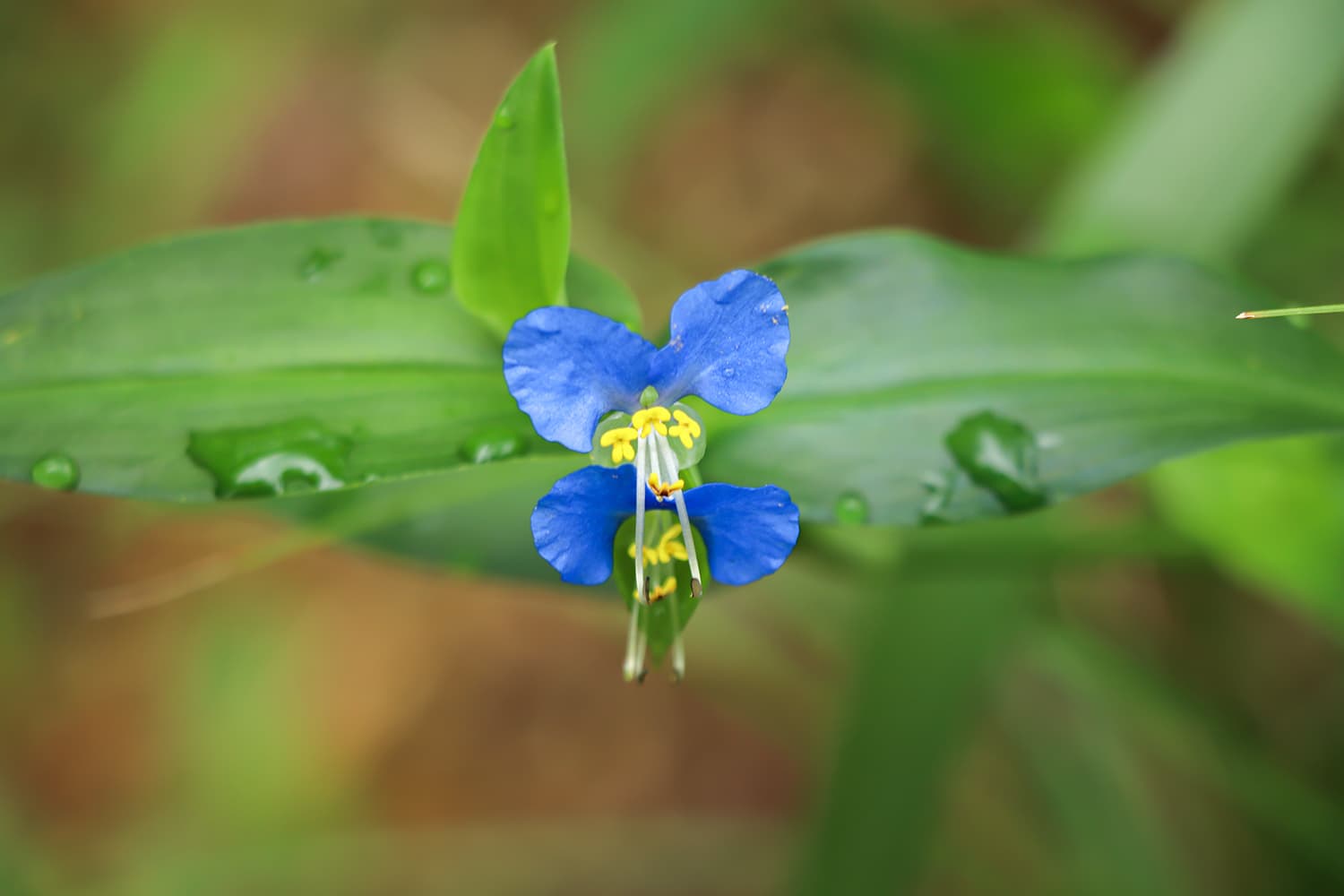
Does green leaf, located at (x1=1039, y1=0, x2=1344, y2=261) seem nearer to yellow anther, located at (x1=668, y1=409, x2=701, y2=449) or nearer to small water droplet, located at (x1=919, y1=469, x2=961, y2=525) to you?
small water droplet, located at (x1=919, y1=469, x2=961, y2=525)

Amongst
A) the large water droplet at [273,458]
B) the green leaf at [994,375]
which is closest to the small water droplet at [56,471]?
the large water droplet at [273,458]

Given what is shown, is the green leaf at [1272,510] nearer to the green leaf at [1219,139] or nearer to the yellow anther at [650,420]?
the green leaf at [1219,139]

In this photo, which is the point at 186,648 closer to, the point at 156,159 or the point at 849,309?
the point at 156,159

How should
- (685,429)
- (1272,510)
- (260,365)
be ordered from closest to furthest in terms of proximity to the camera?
1. (685,429)
2. (260,365)
3. (1272,510)

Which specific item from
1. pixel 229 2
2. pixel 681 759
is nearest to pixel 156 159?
pixel 229 2

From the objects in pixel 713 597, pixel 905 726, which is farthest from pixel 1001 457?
pixel 713 597

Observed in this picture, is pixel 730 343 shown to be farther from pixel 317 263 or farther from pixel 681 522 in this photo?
pixel 317 263
